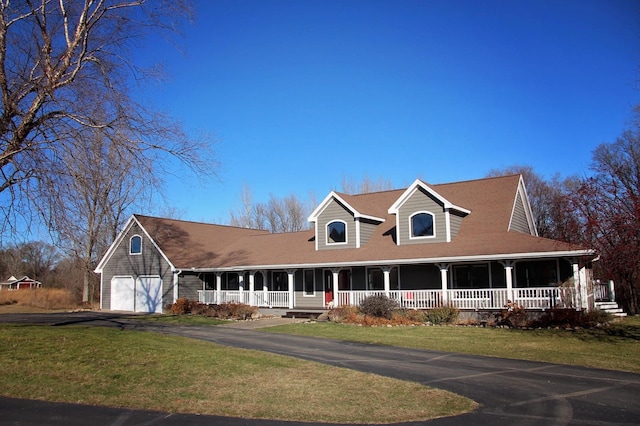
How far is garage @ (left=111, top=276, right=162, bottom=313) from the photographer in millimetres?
34781

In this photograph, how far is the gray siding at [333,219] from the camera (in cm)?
3041

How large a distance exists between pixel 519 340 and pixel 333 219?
1486 centimetres

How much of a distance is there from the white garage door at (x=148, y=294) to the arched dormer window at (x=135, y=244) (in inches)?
77.2

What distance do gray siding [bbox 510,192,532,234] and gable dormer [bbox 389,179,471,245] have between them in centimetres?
233

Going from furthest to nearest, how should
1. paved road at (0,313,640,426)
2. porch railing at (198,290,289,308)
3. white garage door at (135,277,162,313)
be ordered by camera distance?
white garage door at (135,277,162,313) < porch railing at (198,290,289,308) < paved road at (0,313,640,426)

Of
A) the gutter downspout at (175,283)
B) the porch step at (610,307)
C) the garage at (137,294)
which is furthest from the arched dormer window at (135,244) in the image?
the porch step at (610,307)

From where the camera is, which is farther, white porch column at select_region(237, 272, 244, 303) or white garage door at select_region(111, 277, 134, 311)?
white garage door at select_region(111, 277, 134, 311)

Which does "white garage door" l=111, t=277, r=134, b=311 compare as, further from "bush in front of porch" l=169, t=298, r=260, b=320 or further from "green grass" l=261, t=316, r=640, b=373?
"green grass" l=261, t=316, r=640, b=373

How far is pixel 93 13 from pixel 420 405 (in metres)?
12.3

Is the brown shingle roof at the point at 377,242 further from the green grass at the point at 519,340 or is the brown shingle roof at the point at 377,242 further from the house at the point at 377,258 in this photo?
the green grass at the point at 519,340

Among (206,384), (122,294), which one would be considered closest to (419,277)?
(206,384)

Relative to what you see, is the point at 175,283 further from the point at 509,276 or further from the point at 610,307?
the point at 610,307

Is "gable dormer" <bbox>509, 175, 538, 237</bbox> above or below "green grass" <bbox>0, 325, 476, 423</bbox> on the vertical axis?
above

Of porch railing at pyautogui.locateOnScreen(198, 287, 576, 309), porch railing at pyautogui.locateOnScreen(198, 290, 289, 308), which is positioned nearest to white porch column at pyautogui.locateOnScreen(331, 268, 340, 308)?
porch railing at pyautogui.locateOnScreen(198, 287, 576, 309)
